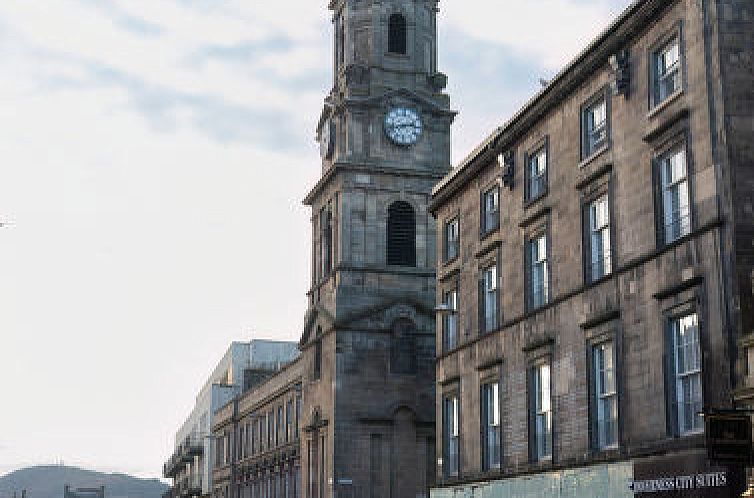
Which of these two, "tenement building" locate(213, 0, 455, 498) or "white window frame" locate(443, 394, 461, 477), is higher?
"tenement building" locate(213, 0, 455, 498)

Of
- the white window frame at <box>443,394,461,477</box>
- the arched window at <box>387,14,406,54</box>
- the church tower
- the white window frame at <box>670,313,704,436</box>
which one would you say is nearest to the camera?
the white window frame at <box>670,313,704,436</box>

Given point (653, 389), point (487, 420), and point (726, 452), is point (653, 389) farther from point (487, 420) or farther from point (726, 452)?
point (487, 420)

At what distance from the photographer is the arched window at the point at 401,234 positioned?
5834cm

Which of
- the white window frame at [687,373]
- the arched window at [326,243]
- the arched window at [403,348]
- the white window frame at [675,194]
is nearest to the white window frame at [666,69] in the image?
the white window frame at [675,194]

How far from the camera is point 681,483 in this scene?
25.2 metres

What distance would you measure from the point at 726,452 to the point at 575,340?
9.80m

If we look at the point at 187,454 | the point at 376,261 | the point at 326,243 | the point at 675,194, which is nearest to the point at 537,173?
the point at 675,194

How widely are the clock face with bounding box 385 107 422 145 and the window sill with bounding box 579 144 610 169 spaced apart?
28395mm

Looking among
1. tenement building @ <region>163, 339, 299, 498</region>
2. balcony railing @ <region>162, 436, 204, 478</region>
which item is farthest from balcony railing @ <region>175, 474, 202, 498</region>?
balcony railing @ <region>162, 436, 204, 478</region>

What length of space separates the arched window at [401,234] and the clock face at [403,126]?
3.12 metres

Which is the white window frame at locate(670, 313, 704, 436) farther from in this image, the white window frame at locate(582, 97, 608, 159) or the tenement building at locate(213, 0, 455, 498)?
the tenement building at locate(213, 0, 455, 498)

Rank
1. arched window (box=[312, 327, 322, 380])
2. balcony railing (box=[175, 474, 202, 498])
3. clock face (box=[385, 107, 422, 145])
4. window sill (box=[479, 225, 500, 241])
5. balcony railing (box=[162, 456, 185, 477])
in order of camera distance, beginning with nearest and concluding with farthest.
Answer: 1. window sill (box=[479, 225, 500, 241])
2. arched window (box=[312, 327, 322, 380])
3. clock face (box=[385, 107, 422, 145])
4. balcony railing (box=[175, 474, 202, 498])
5. balcony railing (box=[162, 456, 185, 477])

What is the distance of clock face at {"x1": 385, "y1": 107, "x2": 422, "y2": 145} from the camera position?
5906cm

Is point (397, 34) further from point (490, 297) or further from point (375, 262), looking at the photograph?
point (490, 297)
